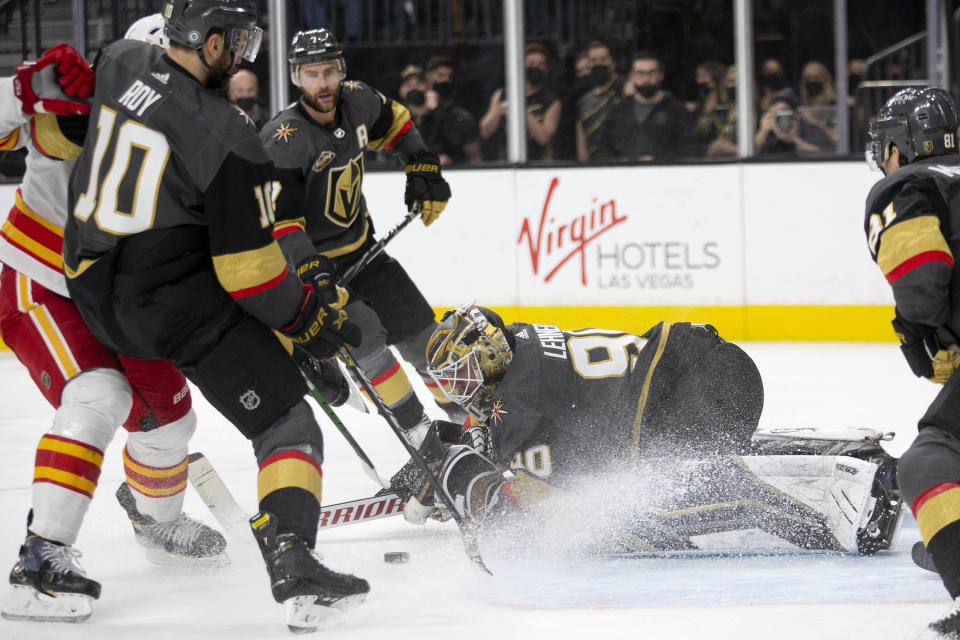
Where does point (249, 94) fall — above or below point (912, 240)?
above

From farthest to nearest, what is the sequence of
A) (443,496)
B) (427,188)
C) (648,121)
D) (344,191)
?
1. (648,121)
2. (427,188)
3. (344,191)
4. (443,496)

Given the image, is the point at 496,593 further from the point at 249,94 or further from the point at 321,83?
the point at 249,94

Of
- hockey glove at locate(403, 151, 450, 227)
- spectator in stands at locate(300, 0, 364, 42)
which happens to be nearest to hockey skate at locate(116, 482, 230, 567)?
hockey glove at locate(403, 151, 450, 227)

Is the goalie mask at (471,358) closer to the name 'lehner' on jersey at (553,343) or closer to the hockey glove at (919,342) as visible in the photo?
the name 'lehner' on jersey at (553,343)

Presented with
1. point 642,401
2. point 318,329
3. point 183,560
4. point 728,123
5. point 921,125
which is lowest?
point 183,560

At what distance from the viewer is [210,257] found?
93.5 inches

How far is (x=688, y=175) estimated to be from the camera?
6227 millimetres

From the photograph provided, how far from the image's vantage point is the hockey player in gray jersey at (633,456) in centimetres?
267

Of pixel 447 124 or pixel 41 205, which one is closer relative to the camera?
pixel 41 205

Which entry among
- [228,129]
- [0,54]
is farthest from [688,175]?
[228,129]

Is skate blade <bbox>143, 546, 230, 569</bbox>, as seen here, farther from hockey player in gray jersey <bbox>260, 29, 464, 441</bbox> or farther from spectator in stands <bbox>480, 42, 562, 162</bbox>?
spectator in stands <bbox>480, 42, 562, 162</bbox>

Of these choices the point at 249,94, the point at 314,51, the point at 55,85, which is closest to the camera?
the point at 55,85

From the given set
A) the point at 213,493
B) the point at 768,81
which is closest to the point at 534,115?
the point at 768,81

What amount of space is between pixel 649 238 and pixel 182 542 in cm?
375
